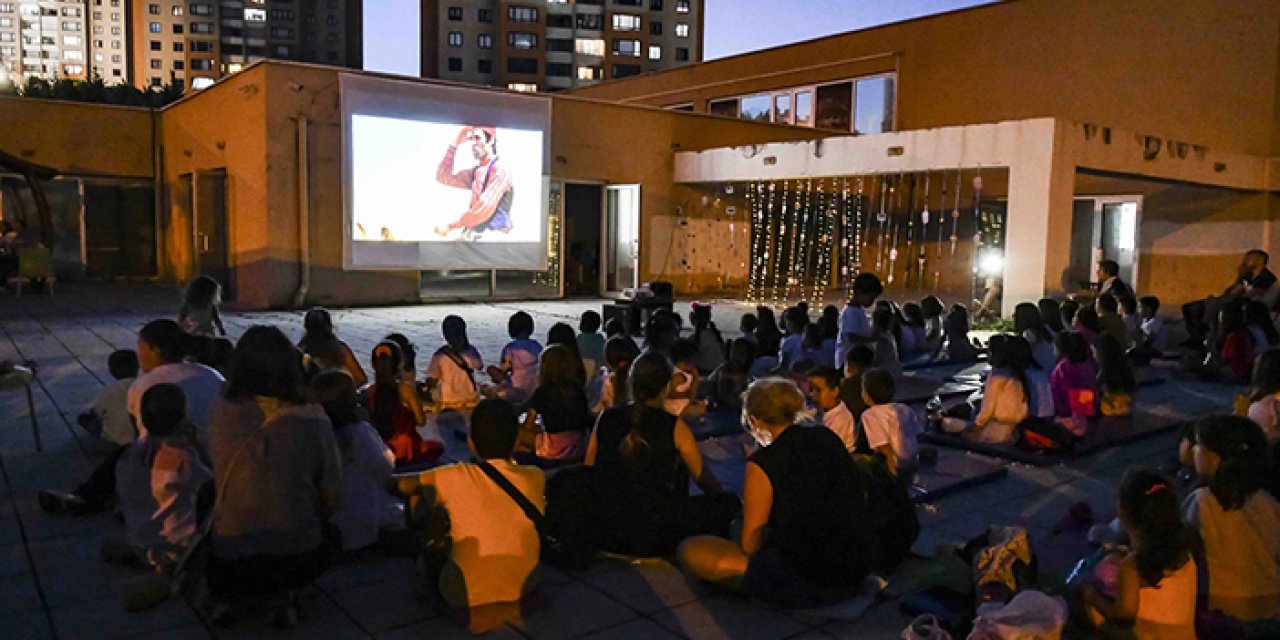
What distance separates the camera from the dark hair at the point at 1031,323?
25.1ft

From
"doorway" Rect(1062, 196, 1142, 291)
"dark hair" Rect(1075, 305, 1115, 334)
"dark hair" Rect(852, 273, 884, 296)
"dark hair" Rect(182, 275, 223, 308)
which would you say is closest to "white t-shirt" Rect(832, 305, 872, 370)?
"dark hair" Rect(852, 273, 884, 296)

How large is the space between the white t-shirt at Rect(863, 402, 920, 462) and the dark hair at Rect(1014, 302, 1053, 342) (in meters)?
3.39

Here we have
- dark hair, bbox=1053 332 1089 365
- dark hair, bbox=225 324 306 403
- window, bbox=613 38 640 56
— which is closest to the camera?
dark hair, bbox=225 324 306 403

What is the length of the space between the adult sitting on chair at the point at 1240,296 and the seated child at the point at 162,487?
9.98 metres

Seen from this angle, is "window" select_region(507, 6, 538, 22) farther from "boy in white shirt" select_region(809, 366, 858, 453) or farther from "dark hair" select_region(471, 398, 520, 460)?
"dark hair" select_region(471, 398, 520, 460)

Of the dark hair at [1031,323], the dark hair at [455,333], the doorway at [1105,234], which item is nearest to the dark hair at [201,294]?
the dark hair at [455,333]

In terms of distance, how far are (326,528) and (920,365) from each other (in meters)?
8.09

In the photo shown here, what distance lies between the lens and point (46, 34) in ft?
440

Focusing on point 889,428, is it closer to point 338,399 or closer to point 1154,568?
point 1154,568

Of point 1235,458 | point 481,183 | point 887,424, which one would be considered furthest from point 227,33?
point 1235,458

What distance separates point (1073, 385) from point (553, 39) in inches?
3167

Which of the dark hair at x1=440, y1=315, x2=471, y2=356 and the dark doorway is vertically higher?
the dark doorway

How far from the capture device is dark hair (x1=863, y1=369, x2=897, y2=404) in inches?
186

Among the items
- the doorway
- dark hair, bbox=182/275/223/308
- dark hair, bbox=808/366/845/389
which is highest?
the doorway
